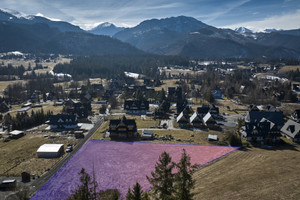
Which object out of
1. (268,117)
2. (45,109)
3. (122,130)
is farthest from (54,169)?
(268,117)

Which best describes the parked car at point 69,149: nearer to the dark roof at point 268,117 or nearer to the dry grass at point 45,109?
the dry grass at point 45,109

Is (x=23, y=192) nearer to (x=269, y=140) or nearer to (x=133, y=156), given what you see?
(x=133, y=156)

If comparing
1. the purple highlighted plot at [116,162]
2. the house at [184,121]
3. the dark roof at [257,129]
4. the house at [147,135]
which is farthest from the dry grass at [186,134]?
the dark roof at [257,129]

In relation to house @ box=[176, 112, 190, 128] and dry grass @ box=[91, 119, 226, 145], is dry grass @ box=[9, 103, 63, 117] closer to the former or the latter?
dry grass @ box=[91, 119, 226, 145]

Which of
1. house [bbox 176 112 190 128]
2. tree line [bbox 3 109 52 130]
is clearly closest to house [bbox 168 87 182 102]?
house [bbox 176 112 190 128]

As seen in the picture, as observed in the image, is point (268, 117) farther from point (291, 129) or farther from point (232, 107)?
point (232, 107)
